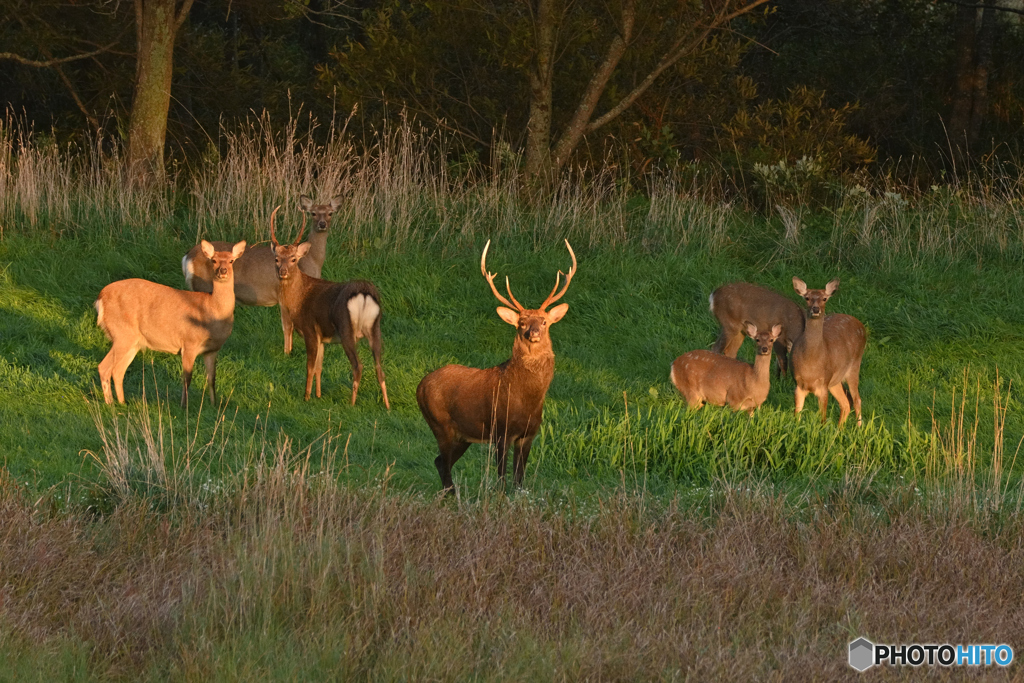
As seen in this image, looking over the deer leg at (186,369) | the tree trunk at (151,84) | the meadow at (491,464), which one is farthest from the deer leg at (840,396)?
the tree trunk at (151,84)

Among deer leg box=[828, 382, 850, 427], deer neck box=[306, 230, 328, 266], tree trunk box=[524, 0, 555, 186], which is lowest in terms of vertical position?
deer leg box=[828, 382, 850, 427]

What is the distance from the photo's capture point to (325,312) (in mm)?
8828

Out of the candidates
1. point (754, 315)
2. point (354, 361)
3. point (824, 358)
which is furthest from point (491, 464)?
point (754, 315)

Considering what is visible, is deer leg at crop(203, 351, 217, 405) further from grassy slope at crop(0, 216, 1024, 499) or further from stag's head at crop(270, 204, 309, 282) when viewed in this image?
stag's head at crop(270, 204, 309, 282)

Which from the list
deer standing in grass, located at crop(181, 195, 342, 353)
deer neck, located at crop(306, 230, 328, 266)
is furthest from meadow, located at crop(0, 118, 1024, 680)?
deer neck, located at crop(306, 230, 328, 266)

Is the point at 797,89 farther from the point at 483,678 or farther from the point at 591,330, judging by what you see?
the point at 483,678

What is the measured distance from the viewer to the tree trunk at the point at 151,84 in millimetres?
12922

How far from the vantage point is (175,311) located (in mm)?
8500

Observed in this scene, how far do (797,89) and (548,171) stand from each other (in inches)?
184

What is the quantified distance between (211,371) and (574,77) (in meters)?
8.65

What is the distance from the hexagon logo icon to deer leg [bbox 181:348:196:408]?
16.3ft

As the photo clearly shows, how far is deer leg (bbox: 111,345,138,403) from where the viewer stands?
8.23 metres

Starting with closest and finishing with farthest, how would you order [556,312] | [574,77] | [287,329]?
1. [556,312]
2. [287,329]
3. [574,77]

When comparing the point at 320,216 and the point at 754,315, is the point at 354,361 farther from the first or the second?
the point at 754,315
